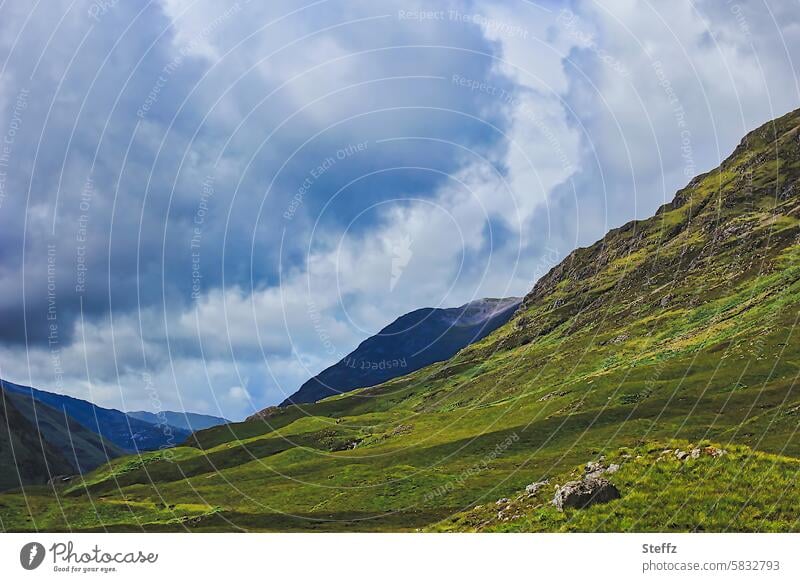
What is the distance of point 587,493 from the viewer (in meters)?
33.5

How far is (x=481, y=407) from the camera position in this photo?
153000mm

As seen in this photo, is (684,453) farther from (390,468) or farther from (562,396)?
(562,396)

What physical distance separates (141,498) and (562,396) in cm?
8512

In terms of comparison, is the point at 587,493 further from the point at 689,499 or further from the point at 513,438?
the point at 513,438
